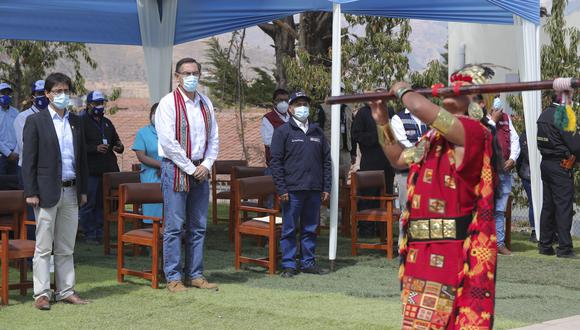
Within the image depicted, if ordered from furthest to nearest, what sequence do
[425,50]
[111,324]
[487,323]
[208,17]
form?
[425,50] < [208,17] < [111,324] < [487,323]

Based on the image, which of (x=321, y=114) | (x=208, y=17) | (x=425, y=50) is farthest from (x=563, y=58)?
(x=425, y=50)

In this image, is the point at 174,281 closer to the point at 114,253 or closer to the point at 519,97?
the point at 114,253

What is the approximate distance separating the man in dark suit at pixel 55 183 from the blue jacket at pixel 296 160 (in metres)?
2.29

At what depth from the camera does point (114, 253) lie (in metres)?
11.7

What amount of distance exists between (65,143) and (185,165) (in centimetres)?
109

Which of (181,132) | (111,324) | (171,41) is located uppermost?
(171,41)

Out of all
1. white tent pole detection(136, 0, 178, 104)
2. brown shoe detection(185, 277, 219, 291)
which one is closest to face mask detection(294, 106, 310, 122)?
white tent pole detection(136, 0, 178, 104)

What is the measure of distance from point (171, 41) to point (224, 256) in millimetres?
2502

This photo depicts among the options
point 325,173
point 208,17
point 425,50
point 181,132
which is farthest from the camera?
point 425,50

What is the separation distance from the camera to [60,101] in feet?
27.2

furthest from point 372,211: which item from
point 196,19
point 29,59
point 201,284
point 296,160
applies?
point 29,59

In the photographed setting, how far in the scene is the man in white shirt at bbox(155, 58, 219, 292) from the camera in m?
8.98

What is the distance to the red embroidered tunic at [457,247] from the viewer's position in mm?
5152

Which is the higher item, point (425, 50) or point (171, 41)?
point (425, 50)
